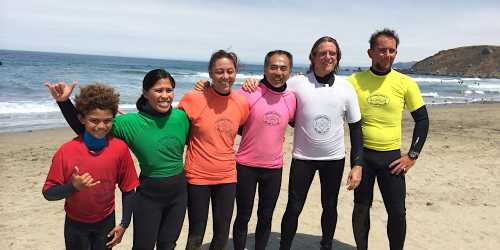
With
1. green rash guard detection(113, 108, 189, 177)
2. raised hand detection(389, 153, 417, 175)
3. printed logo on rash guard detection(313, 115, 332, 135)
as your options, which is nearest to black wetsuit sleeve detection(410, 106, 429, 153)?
raised hand detection(389, 153, 417, 175)

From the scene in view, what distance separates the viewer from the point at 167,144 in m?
3.29

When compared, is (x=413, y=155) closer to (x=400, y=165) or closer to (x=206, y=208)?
(x=400, y=165)

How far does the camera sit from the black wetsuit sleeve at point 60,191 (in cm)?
272

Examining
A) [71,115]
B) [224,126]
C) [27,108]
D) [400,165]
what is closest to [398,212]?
[400,165]

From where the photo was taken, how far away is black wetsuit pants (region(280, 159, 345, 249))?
13.4 ft

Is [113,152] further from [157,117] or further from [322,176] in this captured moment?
[322,176]

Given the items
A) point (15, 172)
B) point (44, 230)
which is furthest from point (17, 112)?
point (44, 230)

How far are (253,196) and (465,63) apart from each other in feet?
365

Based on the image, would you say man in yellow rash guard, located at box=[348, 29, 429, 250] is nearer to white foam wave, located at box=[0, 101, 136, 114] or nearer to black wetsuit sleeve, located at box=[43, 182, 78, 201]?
black wetsuit sleeve, located at box=[43, 182, 78, 201]

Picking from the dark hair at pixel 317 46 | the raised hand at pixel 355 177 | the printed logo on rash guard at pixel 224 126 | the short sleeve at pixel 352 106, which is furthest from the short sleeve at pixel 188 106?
the raised hand at pixel 355 177

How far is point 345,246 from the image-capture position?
5277 mm

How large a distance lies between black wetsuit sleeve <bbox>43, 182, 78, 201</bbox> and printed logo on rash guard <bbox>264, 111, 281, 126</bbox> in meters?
1.75

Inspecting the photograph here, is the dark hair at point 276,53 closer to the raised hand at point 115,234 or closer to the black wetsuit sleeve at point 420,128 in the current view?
the black wetsuit sleeve at point 420,128

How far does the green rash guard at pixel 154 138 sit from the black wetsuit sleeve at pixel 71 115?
25 centimetres
